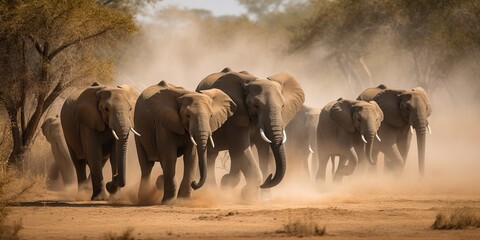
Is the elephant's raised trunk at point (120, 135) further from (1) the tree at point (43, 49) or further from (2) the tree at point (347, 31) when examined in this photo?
(2) the tree at point (347, 31)

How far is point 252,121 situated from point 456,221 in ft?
20.1

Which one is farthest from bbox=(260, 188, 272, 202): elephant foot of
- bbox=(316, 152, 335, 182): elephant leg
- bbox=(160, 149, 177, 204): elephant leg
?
bbox=(316, 152, 335, 182): elephant leg

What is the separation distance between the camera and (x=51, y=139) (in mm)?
27422

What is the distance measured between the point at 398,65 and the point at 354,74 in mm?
7854

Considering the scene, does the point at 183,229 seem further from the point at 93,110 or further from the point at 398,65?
the point at 398,65

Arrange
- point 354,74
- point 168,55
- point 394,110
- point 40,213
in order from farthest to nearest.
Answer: point 168,55 → point 354,74 → point 394,110 → point 40,213

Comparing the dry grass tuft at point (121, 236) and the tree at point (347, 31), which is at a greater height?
the tree at point (347, 31)

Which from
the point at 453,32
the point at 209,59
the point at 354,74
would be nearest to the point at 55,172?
the point at 453,32

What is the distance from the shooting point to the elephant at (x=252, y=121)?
846 inches

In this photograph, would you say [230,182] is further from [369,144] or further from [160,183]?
[369,144]

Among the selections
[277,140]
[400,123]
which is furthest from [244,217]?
[400,123]

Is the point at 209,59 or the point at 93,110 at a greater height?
the point at 209,59

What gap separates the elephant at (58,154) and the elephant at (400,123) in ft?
23.8

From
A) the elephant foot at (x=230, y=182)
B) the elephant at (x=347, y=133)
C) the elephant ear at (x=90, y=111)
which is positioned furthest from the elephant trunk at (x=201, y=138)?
the elephant at (x=347, y=133)
